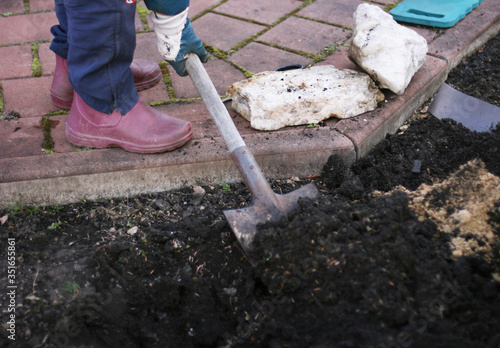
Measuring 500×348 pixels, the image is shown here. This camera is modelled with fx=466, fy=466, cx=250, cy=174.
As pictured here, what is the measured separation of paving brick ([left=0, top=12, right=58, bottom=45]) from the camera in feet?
10.4

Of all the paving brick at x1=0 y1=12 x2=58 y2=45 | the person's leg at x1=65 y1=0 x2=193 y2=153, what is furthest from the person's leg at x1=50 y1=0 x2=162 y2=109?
the paving brick at x1=0 y1=12 x2=58 y2=45

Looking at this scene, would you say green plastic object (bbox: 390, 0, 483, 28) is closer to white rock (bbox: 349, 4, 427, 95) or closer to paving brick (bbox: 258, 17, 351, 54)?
paving brick (bbox: 258, 17, 351, 54)

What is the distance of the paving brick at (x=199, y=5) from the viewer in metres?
3.46

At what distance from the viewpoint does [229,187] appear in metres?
2.22

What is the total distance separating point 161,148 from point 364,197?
943 mm

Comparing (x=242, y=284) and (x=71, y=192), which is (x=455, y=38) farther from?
(x=71, y=192)

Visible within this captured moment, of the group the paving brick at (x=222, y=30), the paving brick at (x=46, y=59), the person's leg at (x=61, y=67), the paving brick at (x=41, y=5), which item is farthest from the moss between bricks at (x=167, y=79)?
the paving brick at (x=41, y=5)

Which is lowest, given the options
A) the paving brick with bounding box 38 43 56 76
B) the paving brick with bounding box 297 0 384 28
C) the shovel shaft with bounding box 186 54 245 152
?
the paving brick with bounding box 38 43 56 76

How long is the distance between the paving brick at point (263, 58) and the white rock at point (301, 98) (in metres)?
0.39

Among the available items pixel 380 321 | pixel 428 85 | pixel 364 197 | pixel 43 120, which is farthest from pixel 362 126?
pixel 43 120

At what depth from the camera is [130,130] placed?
2.16 meters

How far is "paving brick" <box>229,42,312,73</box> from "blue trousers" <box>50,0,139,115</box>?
91 centimetres

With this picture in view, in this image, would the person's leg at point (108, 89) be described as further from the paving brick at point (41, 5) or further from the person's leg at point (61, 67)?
the paving brick at point (41, 5)

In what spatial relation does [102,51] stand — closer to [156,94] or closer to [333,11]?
[156,94]
